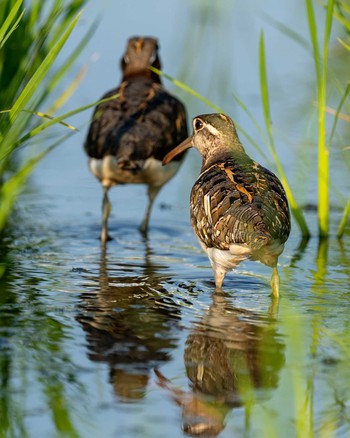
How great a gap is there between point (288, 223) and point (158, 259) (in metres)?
1.55

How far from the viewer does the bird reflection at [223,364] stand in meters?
4.23

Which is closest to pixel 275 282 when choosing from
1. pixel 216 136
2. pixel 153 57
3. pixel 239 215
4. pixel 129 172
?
pixel 239 215

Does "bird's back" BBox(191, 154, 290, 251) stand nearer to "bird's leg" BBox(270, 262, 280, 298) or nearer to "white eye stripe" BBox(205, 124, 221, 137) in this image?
"bird's leg" BBox(270, 262, 280, 298)

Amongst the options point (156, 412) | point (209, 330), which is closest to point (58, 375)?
point (156, 412)

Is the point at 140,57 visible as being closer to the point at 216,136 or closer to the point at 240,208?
the point at 216,136

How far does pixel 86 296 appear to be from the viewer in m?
6.08

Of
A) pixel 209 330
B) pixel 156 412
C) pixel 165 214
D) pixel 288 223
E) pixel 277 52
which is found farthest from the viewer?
pixel 277 52

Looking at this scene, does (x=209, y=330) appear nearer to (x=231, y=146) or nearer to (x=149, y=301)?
(x=149, y=301)

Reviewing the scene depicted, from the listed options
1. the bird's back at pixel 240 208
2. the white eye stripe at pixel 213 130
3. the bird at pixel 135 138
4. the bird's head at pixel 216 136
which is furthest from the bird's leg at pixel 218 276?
the bird at pixel 135 138

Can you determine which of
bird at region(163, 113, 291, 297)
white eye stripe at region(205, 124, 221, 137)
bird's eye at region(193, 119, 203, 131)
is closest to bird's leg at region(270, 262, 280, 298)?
bird at region(163, 113, 291, 297)

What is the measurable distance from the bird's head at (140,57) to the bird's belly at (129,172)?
120 cm

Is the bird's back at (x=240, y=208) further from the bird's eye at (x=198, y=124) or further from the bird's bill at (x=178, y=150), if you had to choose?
the bird's bill at (x=178, y=150)

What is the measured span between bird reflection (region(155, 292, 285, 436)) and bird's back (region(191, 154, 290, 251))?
0.40m

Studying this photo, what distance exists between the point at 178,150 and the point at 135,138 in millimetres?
450
